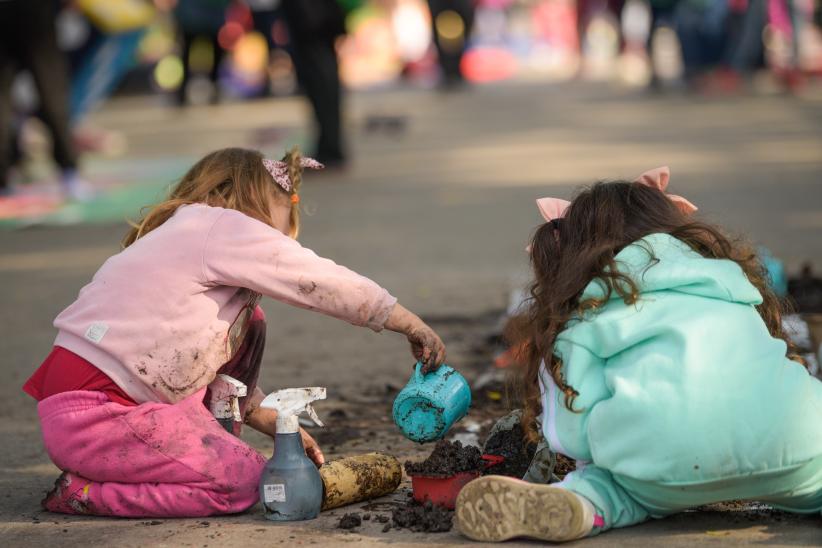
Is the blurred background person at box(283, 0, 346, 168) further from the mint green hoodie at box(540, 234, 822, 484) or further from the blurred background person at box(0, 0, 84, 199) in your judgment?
the mint green hoodie at box(540, 234, 822, 484)

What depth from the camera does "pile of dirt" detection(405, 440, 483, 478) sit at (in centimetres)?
344

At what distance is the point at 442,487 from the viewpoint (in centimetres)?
345

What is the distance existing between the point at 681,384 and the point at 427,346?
2.48ft

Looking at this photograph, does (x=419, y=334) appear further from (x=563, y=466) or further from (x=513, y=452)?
(x=563, y=466)

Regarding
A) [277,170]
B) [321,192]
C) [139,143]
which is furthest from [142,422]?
[139,143]

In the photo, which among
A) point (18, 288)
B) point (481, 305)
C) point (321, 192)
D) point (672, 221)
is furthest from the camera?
point (321, 192)

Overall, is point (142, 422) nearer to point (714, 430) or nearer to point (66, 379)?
point (66, 379)

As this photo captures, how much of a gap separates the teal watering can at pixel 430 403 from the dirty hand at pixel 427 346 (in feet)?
0.11

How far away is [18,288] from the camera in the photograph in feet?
23.9

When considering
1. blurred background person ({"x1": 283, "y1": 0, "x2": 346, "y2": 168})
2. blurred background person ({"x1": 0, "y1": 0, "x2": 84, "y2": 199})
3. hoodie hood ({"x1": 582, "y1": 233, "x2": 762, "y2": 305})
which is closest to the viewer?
hoodie hood ({"x1": 582, "y1": 233, "x2": 762, "y2": 305})

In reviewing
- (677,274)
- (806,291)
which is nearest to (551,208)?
(677,274)

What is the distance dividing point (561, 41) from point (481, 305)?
29.8m

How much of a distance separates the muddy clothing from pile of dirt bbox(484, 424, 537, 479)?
340 mm

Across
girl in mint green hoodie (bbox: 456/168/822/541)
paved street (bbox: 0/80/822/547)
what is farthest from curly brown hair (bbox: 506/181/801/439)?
paved street (bbox: 0/80/822/547)
